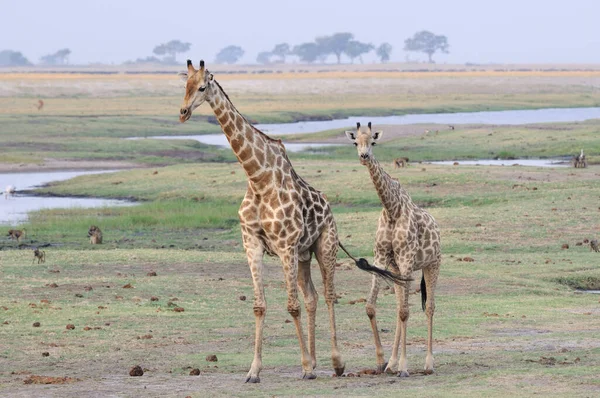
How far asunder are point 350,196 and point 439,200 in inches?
110

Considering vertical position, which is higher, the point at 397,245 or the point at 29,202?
the point at 397,245

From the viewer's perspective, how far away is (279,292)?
719 inches

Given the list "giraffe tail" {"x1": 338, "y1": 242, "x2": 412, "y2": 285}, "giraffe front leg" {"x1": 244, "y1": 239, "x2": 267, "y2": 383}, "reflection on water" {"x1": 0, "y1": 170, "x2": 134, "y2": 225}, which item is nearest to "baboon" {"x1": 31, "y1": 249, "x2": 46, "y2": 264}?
"reflection on water" {"x1": 0, "y1": 170, "x2": 134, "y2": 225}

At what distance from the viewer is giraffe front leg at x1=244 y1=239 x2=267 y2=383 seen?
11.2 m

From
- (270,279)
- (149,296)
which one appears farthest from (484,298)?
(149,296)

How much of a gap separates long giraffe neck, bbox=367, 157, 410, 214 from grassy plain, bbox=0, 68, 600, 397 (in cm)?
175

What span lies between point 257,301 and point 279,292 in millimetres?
6766

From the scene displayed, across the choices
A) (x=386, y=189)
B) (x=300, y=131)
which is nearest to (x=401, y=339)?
(x=386, y=189)

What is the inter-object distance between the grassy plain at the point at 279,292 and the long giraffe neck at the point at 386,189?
5.74ft

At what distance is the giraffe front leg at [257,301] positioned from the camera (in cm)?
1120

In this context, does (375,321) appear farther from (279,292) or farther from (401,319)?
(279,292)

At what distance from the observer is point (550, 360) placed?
39.1 feet

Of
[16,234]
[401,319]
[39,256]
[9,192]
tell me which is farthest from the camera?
[9,192]

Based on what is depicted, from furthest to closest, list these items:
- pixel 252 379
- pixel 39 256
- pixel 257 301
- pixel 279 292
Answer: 1. pixel 39 256
2. pixel 279 292
3. pixel 257 301
4. pixel 252 379
